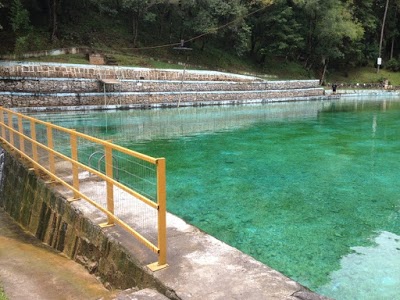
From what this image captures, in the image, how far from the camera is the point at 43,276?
401cm

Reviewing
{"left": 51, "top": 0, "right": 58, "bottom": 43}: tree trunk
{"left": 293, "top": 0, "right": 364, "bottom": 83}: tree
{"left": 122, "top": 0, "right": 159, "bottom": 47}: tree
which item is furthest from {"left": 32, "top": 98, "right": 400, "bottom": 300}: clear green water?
{"left": 293, "top": 0, "right": 364, "bottom": 83}: tree

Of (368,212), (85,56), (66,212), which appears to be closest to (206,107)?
(85,56)

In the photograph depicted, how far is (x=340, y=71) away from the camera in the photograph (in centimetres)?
4459

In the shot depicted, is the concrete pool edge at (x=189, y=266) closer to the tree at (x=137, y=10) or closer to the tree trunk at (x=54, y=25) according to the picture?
the tree trunk at (x=54, y=25)

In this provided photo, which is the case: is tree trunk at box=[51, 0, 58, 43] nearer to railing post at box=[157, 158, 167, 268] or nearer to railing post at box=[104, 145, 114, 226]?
railing post at box=[104, 145, 114, 226]

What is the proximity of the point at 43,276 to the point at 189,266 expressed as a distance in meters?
1.70

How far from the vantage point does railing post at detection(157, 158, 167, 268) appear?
2.98m

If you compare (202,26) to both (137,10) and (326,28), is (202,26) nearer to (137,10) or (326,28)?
(137,10)

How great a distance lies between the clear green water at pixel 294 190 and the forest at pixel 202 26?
34.0 feet

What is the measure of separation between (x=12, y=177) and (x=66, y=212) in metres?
3.06

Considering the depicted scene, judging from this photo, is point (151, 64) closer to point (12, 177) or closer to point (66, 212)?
point (12, 177)

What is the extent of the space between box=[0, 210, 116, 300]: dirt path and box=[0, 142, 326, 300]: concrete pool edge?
16 cm

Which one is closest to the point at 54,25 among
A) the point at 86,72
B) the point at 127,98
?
the point at 86,72

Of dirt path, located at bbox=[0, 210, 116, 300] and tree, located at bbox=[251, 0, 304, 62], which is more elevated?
tree, located at bbox=[251, 0, 304, 62]
